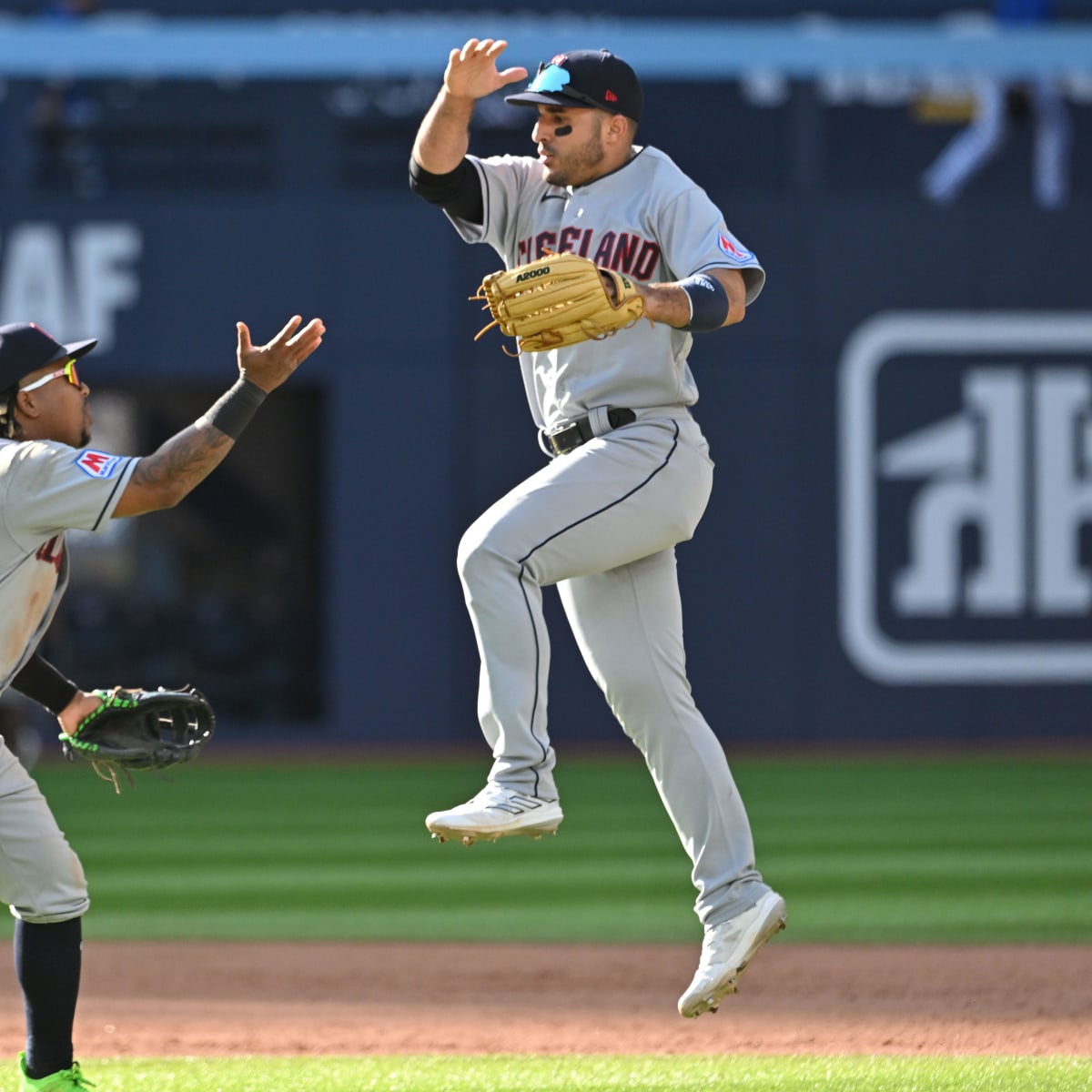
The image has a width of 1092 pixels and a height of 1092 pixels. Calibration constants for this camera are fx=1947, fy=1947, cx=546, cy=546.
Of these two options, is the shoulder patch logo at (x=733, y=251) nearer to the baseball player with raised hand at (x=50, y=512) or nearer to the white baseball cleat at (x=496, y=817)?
the baseball player with raised hand at (x=50, y=512)

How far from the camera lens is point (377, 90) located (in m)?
13.3

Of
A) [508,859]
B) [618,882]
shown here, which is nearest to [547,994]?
[618,882]

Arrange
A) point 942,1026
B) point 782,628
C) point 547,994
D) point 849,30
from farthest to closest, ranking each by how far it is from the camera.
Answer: point 849,30 < point 782,628 < point 547,994 < point 942,1026

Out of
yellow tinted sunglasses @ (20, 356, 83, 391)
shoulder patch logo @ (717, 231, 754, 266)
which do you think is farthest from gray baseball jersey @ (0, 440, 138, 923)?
shoulder patch logo @ (717, 231, 754, 266)

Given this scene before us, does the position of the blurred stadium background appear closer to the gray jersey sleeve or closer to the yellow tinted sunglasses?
the yellow tinted sunglasses

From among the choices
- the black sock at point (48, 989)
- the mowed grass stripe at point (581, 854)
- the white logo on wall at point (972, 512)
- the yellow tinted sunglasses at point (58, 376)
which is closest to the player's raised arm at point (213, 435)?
the yellow tinted sunglasses at point (58, 376)

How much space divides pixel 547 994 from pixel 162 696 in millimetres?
2052

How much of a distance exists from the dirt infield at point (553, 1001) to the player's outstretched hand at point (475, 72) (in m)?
2.39

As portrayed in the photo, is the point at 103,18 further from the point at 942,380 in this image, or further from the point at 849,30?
the point at 942,380

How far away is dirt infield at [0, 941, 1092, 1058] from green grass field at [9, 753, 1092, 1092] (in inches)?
9.9

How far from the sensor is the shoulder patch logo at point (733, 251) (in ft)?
12.9

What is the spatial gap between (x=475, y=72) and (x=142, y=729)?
1.59 m

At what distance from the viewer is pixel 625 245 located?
13.3ft

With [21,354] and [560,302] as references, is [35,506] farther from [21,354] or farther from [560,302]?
[560,302]
